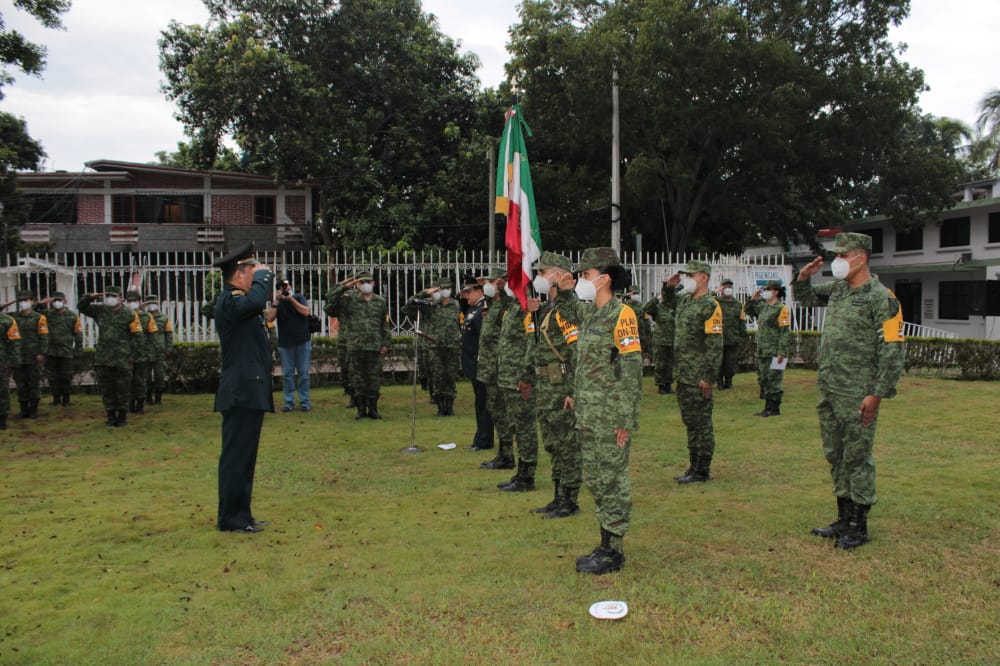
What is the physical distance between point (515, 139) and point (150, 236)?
876 inches

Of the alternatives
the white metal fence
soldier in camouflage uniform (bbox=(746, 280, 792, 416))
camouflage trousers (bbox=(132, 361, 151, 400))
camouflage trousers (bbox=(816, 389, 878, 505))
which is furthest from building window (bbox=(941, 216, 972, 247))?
camouflage trousers (bbox=(132, 361, 151, 400))

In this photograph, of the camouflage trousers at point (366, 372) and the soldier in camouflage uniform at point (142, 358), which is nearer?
the camouflage trousers at point (366, 372)

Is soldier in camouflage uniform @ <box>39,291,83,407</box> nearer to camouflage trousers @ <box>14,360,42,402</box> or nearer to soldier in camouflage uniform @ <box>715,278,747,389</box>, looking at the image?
camouflage trousers @ <box>14,360,42,402</box>

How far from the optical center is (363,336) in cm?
1103

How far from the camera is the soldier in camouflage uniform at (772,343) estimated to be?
1104 centimetres

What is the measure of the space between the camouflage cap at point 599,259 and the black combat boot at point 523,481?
2.65 metres

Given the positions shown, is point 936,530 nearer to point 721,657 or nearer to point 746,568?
point 746,568

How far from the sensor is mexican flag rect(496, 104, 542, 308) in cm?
690

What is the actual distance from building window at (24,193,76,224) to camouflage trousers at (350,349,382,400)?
2099 cm

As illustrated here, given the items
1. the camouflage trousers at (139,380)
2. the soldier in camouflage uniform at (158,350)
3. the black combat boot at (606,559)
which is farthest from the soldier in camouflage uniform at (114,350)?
the black combat boot at (606,559)

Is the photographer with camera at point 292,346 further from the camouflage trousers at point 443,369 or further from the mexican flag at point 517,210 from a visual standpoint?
the mexican flag at point 517,210

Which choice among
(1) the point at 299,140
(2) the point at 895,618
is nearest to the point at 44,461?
(2) the point at 895,618

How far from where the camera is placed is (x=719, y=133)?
73.4 ft

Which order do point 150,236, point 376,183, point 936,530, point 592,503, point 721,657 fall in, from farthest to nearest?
point 150,236
point 376,183
point 592,503
point 936,530
point 721,657
